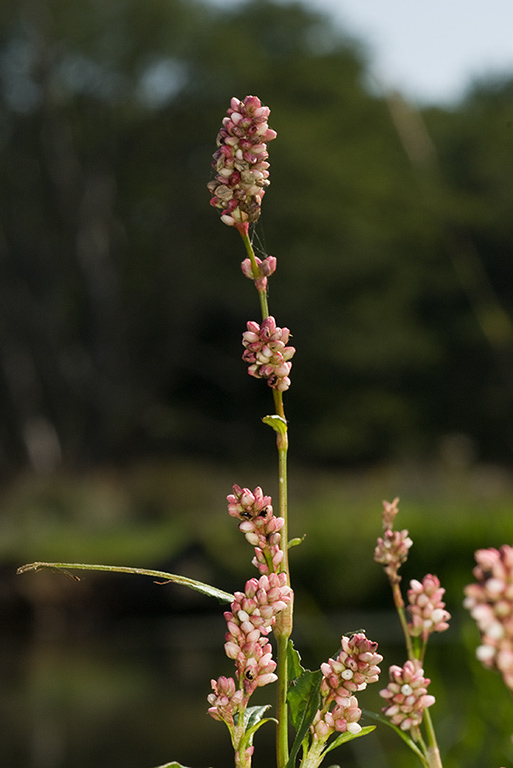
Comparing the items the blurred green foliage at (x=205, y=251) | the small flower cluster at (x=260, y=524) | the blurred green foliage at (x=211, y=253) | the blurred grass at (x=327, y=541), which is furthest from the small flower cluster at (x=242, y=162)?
the blurred green foliage at (x=205, y=251)

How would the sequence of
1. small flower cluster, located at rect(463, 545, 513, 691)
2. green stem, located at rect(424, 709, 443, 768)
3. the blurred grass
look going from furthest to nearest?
the blurred grass < green stem, located at rect(424, 709, 443, 768) < small flower cluster, located at rect(463, 545, 513, 691)

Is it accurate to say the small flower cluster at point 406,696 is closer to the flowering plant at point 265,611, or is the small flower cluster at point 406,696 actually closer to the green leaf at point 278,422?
the flowering plant at point 265,611

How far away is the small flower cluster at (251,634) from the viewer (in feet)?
1.44

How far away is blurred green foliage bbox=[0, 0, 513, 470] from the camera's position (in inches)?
665

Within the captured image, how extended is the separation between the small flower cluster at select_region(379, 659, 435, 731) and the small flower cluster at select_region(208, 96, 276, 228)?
235 millimetres

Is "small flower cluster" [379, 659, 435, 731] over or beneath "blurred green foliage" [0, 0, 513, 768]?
beneath

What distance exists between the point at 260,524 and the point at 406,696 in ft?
0.38

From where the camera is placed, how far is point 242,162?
0.47 meters

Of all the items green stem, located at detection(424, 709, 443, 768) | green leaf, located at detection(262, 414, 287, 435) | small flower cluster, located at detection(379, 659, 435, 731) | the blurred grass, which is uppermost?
the blurred grass

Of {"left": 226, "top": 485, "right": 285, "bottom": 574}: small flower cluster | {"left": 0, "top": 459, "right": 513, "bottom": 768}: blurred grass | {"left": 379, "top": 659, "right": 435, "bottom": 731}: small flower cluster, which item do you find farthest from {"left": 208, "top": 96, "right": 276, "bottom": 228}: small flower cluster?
{"left": 0, "top": 459, "right": 513, "bottom": 768}: blurred grass

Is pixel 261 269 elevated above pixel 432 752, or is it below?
above

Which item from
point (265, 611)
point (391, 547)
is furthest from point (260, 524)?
point (391, 547)

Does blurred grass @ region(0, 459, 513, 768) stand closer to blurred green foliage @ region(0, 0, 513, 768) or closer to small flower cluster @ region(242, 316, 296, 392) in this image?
small flower cluster @ region(242, 316, 296, 392)

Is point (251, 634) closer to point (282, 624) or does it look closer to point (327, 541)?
point (282, 624)
